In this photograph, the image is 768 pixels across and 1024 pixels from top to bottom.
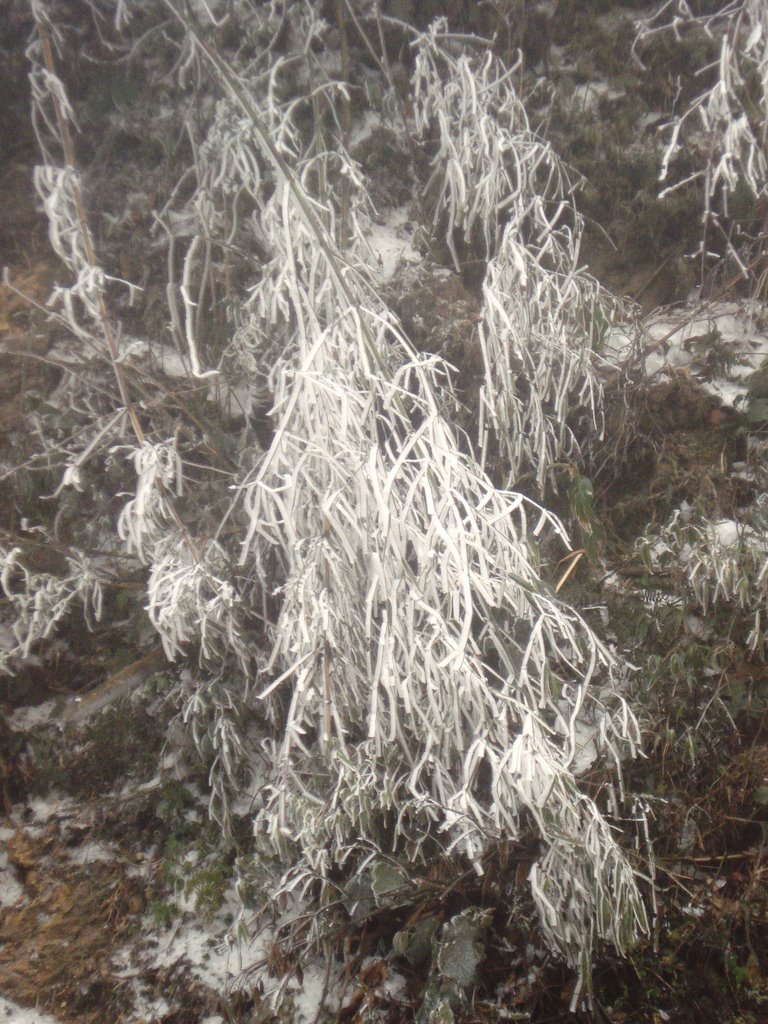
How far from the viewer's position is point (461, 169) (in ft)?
7.77

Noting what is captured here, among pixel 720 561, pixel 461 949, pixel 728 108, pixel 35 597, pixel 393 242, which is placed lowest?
pixel 461 949

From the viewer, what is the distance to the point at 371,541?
1916mm

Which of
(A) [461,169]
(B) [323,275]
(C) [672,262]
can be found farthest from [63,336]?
(C) [672,262]

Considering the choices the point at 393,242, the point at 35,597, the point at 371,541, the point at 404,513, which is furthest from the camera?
the point at 393,242

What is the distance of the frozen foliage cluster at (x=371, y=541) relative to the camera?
1.88 m

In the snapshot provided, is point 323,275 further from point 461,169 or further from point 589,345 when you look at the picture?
point 589,345

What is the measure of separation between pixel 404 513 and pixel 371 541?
0.52 ft

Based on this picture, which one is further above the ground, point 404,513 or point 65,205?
point 65,205

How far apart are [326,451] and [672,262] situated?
183 cm

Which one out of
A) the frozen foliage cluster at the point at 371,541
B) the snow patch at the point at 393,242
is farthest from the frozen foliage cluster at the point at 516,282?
the snow patch at the point at 393,242

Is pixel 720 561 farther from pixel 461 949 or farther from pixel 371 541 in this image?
pixel 461 949

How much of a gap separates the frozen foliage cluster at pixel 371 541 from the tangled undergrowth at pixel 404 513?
0.05ft

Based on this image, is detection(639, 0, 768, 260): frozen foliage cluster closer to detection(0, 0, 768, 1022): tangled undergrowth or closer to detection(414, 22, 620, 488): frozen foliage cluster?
detection(0, 0, 768, 1022): tangled undergrowth

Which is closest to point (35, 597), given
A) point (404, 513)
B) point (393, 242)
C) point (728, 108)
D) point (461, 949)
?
point (404, 513)
